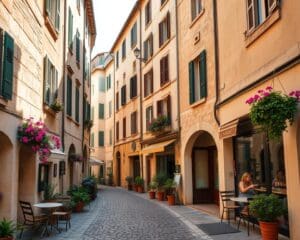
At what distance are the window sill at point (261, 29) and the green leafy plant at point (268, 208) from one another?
390 cm

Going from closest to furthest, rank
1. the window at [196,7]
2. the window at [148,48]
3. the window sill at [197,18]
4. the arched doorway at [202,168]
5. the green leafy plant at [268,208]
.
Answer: the green leafy plant at [268,208] < the window sill at [197,18] < the window at [196,7] < the arched doorway at [202,168] < the window at [148,48]

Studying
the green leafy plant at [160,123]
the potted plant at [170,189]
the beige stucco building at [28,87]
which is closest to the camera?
the beige stucco building at [28,87]

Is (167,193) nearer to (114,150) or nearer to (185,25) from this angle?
(185,25)

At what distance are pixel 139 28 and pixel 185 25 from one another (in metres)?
9.79

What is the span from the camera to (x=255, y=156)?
10.3 metres

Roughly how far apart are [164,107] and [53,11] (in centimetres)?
867

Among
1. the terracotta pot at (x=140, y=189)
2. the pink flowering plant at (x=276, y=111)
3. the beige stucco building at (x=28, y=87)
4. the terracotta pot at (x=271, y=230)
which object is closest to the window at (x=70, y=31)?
the beige stucco building at (x=28, y=87)

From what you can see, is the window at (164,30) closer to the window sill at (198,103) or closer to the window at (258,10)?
the window sill at (198,103)

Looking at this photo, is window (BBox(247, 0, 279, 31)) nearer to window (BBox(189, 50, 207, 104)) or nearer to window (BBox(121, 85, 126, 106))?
window (BBox(189, 50, 207, 104))

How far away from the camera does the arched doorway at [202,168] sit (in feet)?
53.5

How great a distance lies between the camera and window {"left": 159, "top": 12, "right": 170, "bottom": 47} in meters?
19.6

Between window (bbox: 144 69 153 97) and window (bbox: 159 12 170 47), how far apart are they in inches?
102

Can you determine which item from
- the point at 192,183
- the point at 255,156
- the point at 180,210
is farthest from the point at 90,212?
the point at 255,156

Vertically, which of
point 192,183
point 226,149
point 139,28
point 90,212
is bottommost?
point 90,212
